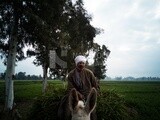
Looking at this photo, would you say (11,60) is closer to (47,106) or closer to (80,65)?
(47,106)

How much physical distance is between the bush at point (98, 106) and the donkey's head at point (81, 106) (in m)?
2.12

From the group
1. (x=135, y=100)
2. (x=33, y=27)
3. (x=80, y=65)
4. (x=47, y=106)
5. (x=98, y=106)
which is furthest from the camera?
(x=135, y=100)

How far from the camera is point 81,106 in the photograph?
13.5ft

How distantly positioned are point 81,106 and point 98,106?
87.9 inches

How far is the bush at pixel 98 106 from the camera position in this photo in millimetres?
6285

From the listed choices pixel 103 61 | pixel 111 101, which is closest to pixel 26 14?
pixel 111 101

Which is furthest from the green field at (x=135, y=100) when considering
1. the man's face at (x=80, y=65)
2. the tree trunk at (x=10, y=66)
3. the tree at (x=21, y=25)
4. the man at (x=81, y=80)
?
the tree at (x=21, y=25)

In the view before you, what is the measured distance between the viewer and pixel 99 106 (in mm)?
6312

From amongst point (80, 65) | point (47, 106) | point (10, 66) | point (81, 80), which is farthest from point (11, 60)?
point (80, 65)

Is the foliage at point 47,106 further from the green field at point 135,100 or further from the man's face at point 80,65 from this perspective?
the man's face at point 80,65

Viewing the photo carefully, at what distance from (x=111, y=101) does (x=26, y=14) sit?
9.82m

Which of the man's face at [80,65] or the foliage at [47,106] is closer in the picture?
the man's face at [80,65]

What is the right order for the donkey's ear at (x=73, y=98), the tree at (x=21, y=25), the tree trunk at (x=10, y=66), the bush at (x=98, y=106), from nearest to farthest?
the donkey's ear at (x=73, y=98), the bush at (x=98, y=106), the tree at (x=21, y=25), the tree trunk at (x=10, y=66)

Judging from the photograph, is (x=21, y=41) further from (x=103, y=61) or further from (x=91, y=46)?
(x=103, y=61)
